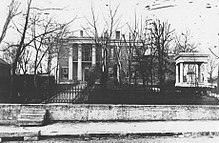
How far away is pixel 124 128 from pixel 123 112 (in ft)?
4.84

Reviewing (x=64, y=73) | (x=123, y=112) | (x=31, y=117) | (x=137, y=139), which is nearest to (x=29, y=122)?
(x=31, y=117)

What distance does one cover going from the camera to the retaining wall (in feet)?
36.2

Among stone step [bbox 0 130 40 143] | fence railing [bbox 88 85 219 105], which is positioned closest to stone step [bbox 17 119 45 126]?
stone step [bbox 0 130 40 143]

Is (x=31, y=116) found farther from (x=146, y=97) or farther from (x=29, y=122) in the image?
(x=146, y=97)

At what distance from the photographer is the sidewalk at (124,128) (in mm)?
9102

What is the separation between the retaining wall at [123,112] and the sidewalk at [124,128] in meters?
0.37

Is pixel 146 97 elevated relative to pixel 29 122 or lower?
elevated

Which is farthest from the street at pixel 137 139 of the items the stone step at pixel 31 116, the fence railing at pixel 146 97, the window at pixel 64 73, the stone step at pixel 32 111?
the window at pixel 64 73

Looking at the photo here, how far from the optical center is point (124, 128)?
981 cm

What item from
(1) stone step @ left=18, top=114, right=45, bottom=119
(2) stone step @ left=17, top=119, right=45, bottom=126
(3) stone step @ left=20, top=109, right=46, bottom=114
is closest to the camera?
(2) stone step @ left=17, top=119, right=45, bottom=126

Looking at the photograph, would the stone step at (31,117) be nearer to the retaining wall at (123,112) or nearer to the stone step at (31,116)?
the stone step at (31,116)

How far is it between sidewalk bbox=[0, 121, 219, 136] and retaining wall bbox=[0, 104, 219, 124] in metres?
0.37

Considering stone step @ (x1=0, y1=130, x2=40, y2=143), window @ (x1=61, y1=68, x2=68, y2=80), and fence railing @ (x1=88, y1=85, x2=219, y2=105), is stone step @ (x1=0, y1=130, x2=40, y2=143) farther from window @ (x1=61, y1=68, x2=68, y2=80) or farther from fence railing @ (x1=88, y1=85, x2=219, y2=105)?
window @ (x1=61, y1=68, x2=68, y2=80)

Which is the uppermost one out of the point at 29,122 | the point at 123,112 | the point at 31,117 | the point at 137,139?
the point at 123,112
